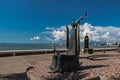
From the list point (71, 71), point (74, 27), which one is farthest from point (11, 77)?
point (74, 27)

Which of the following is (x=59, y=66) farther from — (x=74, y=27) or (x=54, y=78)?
(x=74, y=27)

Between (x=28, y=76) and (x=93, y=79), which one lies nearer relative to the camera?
(x=93, y=79)

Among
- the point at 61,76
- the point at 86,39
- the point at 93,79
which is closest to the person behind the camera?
the point at 93,79

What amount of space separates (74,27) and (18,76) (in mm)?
4292

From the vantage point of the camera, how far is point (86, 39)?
68.7 ft

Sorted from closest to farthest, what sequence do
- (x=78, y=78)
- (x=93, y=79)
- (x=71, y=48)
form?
(x=93, y=79) → (x=78, y=78) → (x=71, y=48)

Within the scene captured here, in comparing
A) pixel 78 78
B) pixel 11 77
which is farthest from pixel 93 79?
pixel 11 77

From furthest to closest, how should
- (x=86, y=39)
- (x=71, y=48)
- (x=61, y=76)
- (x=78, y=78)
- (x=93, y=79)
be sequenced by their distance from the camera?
(x=86, y=39) → (x=71, y=48) → (x=61, y=76) → (x=78, y=78) → (x=93, y=79)

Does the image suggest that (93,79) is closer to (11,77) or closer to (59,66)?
(59,66)

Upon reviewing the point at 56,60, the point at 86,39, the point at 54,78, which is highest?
the point at 86,39

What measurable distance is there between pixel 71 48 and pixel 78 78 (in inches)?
118

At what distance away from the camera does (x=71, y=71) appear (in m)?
9.40

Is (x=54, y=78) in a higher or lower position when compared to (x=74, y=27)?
lower

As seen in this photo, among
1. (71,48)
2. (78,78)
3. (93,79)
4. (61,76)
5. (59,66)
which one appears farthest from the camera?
(71,48)
